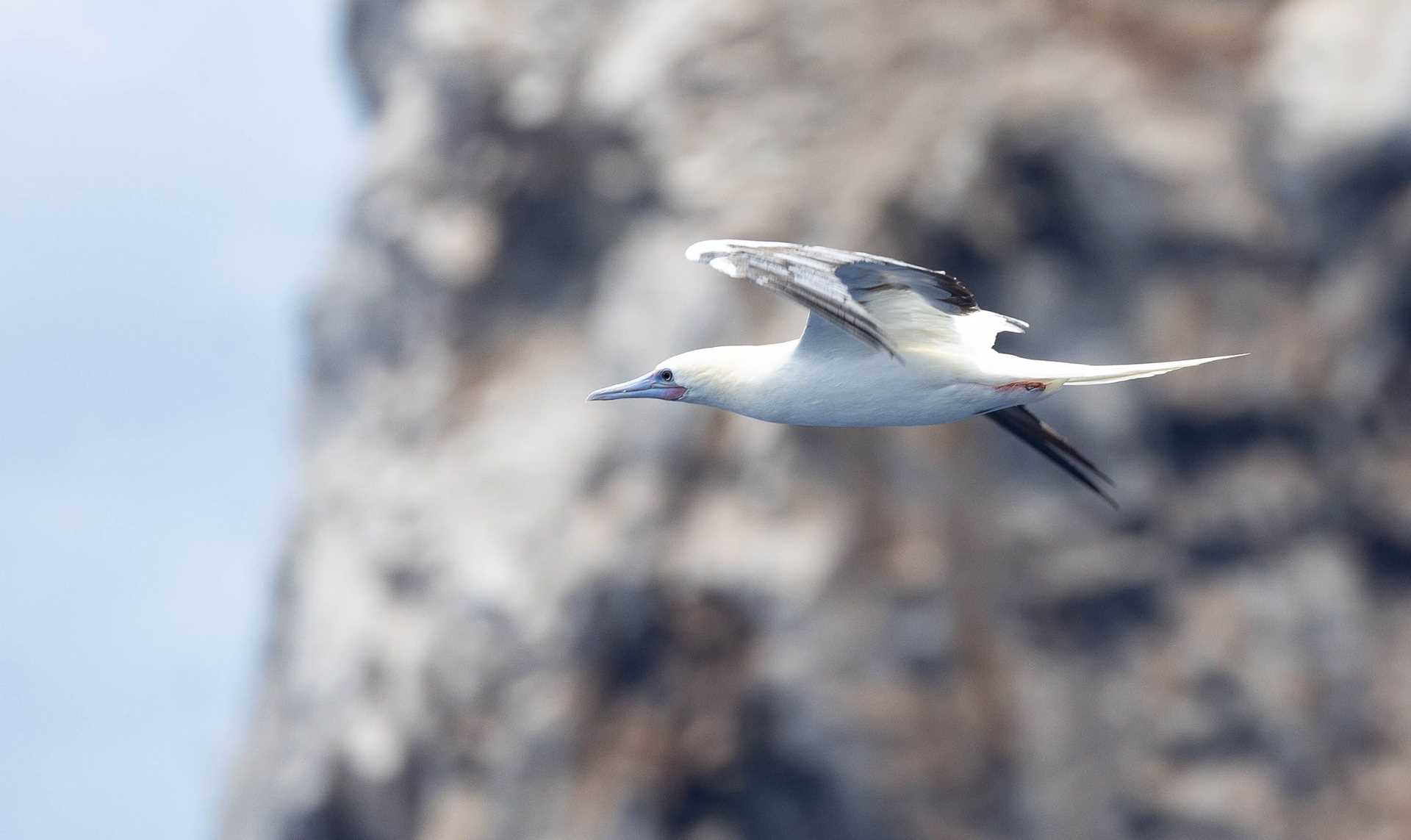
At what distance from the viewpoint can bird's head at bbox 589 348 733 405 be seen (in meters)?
6.14

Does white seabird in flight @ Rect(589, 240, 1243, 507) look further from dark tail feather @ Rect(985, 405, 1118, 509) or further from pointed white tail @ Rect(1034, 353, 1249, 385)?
dark tail feather @ Rect(985, 405, 1118, 509)

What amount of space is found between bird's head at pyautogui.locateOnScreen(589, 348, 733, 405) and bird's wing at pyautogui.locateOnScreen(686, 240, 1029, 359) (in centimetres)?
41

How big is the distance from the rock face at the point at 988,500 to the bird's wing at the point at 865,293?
757 cm

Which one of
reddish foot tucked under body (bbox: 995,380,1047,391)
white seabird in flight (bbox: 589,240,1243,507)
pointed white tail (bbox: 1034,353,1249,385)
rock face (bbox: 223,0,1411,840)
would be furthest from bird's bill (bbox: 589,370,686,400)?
rock face (bbox: 223,0,1411,840)

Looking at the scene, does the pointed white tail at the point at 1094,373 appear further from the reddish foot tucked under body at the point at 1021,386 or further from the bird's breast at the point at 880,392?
the bird's breast at the point at 880,392

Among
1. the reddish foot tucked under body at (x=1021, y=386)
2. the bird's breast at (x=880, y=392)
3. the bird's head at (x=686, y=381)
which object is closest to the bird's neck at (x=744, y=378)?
the bird's head at (x=686, y=381)

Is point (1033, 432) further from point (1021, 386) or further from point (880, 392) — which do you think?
point (880, 392)

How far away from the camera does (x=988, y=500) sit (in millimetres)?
13844

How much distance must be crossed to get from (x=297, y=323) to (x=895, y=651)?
8.72 meters

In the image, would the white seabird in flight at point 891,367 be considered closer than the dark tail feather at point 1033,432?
Yes

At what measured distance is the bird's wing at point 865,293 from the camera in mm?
5137

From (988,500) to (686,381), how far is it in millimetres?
8086

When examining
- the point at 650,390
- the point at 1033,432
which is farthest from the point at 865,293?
the point at 1033,432

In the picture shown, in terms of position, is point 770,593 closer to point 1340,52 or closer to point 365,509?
point 365,509
